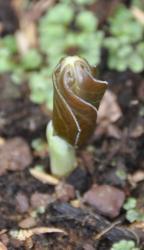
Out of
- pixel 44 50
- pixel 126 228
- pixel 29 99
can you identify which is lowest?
pixel 126 228

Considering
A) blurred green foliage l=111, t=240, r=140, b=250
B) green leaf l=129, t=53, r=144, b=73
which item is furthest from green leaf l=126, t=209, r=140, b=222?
green leaf l=129, t=53, r=144, b=73

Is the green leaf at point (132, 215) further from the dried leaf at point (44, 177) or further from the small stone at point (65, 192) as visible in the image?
the dried leaf at point (44, 177)

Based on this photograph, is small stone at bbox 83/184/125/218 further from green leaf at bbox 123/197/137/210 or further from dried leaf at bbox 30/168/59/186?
dried leaf at bbox 30/168/59/186

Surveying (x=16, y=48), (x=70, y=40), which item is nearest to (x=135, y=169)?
(x=70, y=40)

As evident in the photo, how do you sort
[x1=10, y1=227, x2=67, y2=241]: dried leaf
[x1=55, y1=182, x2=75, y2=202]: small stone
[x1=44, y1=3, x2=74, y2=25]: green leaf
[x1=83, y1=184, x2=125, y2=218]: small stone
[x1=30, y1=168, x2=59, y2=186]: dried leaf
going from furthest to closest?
[x1=44, y1=3, x2=74, y2=25]: green leaf, [x1=30, y1=168, x2=59, y2=186]: dried leaf, [x1=55, y1=182, x2=75, y2=202]: small stone, [x1=83, y1=184, x2=125, y2=218]: small stone, [x1=10, y1=227, x2=67, y2=241]: dried leaf

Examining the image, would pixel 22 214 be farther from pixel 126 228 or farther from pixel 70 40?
pixel 70 40
